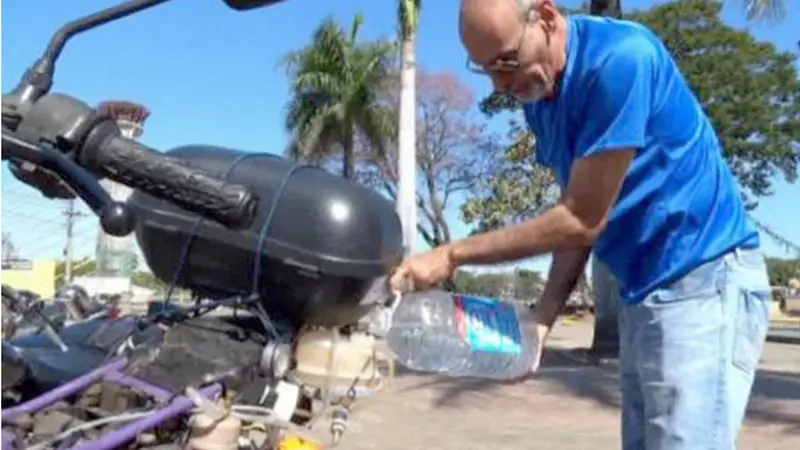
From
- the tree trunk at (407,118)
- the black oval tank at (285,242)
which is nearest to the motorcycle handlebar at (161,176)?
the black oval tank at (285,242)

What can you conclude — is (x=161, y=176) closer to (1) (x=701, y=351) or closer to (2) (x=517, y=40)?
(2) (x=517, y=40)

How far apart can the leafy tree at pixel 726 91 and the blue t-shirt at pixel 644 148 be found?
98.3ft

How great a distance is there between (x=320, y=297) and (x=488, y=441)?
223 inches

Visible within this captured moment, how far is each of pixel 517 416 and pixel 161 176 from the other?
7459mm

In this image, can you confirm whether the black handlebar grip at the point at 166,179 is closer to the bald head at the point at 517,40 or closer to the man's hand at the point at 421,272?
the man's hand at the point at 421,272

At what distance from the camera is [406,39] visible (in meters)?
22.3

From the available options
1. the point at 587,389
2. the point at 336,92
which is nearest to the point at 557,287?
the point at 587,389

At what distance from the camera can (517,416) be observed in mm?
9016

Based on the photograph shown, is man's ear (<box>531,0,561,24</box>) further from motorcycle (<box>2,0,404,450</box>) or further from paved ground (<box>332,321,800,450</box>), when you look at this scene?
paved ground (<box>332,321,800,450</box>)

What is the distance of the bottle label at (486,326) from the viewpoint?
277 cm

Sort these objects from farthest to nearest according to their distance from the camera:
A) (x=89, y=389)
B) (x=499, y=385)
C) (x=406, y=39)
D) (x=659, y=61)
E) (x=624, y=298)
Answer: (x=406, y=39) < (x=499, y=385) < (x=624, y=298) < (x=659, y=61) < (x=89, y=389)

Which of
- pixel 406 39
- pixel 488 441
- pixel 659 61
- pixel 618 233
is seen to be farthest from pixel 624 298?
pixel 406 39

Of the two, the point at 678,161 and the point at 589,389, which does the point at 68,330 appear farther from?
the point at 589,389

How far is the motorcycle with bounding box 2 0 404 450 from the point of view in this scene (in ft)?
6.24
